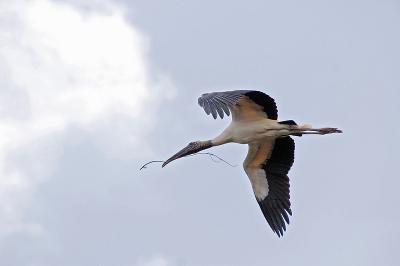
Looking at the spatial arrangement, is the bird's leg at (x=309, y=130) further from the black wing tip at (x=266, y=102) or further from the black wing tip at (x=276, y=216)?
the black wing tip at (x=276, y=216)

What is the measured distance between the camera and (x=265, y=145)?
19.6m

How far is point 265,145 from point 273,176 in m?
0.69

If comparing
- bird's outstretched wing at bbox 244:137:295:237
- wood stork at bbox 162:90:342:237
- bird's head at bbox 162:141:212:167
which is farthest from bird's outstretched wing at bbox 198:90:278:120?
bird's outstretched wing at bbox 244:137:295:237

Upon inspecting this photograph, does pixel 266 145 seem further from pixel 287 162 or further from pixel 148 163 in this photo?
pixel 148 163

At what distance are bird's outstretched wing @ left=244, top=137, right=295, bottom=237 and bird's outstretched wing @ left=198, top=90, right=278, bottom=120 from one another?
1.18 meters

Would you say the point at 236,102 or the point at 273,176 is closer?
the point at 236,102

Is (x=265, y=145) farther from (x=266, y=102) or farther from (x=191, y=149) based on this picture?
(x=266, y=102)

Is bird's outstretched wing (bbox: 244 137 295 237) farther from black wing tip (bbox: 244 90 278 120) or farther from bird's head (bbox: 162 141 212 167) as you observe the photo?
black wing tip (bbox: 244 90 278 120)

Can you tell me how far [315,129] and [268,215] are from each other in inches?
82.4

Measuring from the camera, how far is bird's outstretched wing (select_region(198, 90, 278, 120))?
16.1 meters

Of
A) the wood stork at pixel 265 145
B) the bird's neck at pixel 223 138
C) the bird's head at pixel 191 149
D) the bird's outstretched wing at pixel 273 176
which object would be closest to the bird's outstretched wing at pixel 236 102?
the wood stork at pixel 265 145

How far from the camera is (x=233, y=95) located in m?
16.4

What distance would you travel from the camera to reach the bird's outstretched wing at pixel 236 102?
16.1 metres

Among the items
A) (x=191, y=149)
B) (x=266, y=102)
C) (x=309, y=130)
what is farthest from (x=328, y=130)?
(x=191, y=149)
